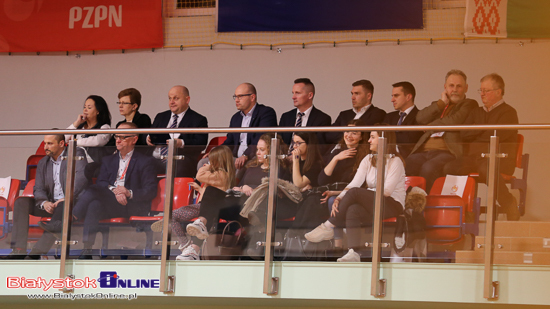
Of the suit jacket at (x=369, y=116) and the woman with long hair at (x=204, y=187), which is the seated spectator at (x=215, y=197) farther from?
the suit jacket at (x=369, y=116)

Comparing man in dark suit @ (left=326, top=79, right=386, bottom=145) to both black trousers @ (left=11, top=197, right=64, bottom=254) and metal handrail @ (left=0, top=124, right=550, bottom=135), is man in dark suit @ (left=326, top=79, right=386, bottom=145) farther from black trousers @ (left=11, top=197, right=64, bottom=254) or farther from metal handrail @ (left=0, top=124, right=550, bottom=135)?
black trousers @ (left=11, top=197, right=64, bottom=254)

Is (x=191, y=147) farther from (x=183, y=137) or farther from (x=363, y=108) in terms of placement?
(x=363, y=108)

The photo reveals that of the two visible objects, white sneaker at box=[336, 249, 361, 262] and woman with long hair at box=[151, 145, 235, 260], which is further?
woman with long hair at box=[151, 145, 235, 260]

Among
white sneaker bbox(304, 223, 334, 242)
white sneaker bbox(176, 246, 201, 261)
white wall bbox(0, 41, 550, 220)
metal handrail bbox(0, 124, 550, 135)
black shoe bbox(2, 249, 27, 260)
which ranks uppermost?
white wall bbox(0, 41, 550, 220)

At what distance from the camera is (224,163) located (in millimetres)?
3658

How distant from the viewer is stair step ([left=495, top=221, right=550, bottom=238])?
3309 millimetres

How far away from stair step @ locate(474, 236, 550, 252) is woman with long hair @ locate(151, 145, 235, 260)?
60.0 inches

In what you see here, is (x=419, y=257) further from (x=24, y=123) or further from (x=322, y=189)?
(x=24, y=123)

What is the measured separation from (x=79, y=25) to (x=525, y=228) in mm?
5787

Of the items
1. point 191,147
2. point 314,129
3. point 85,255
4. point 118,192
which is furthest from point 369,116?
point 85,255

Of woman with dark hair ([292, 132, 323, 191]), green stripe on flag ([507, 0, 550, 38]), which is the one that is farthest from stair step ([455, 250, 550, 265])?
green stripe on flag ([507, 0, 550, 38])

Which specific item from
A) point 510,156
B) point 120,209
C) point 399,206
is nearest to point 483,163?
point 510,156

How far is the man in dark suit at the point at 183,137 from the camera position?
3.71 meters

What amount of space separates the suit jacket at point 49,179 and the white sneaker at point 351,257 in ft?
5.76
